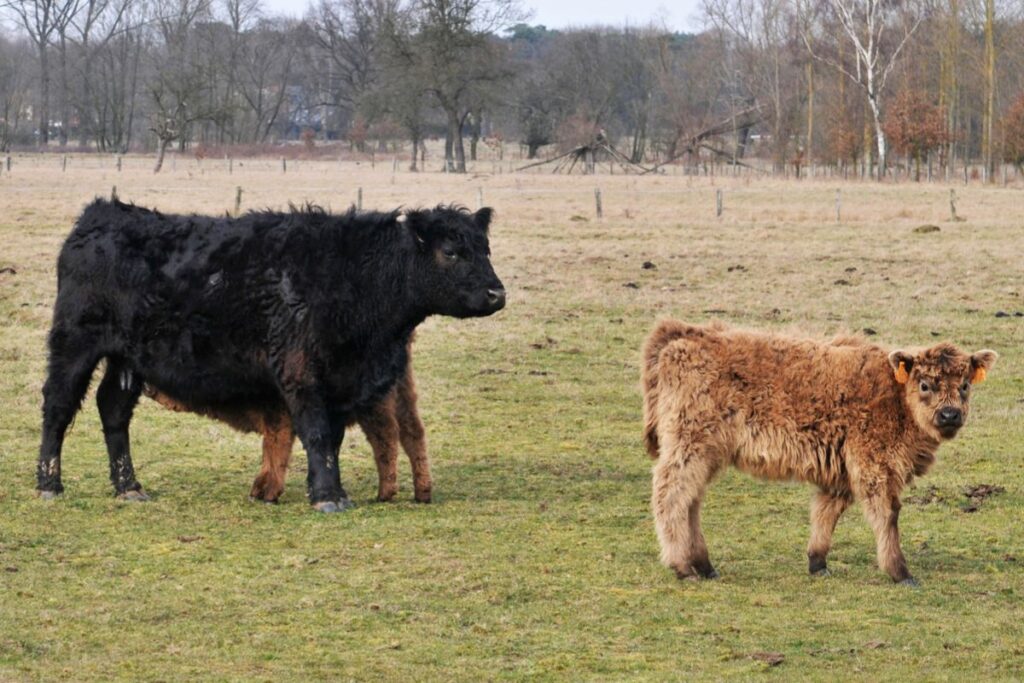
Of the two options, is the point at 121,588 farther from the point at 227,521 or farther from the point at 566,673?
the point at 566,673

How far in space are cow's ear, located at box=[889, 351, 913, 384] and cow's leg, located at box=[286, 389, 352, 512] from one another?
3.96 metres

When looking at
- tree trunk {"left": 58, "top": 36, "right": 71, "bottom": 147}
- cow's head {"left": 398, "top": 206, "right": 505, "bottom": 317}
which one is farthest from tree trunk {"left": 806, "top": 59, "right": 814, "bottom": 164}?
cow's head {"left": 398, "top": 206, "right": 505, "bottom": 317}

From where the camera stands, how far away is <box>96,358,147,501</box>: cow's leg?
10648 millimetres

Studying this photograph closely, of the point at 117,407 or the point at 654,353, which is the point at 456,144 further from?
the point at 654,353

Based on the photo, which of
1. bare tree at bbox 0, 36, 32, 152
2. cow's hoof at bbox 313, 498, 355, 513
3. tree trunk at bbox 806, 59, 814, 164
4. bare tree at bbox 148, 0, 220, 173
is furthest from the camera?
bare tree at bbox 0, 36, 32, 152

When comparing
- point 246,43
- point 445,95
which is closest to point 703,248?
point 445,95

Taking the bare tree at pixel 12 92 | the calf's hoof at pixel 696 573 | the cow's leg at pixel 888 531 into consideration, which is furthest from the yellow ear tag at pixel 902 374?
the bare tree at pixel 12 92

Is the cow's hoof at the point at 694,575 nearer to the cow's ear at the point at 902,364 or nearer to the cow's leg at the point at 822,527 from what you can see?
the cow's leg at the point at 822,527

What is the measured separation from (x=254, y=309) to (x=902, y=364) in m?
4.62

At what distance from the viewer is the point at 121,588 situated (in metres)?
8.12

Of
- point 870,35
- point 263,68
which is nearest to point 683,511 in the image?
point 870,35

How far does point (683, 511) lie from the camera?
27.8 feet

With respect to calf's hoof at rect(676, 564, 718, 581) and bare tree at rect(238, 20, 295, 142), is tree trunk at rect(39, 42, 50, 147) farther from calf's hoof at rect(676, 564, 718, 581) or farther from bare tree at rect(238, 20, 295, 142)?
calf's hoof at rect(676, 564, 718, 581)

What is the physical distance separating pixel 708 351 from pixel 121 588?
3.64m
